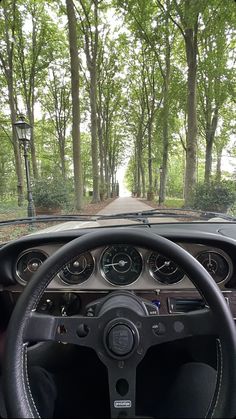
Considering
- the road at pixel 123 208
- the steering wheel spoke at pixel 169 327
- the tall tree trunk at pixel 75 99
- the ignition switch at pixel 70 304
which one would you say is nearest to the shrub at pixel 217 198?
the road at pixel 123 208

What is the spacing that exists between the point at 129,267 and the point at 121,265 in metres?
0.06

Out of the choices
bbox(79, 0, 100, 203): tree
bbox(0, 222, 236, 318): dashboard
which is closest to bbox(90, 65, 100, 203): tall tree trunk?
bbox(79, 0, 100, 203): tree

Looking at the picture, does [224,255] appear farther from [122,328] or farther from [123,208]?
[123,208]

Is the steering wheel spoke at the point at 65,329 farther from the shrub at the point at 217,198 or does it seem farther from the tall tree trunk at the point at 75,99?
the tall tree trunk at the point at 75,99

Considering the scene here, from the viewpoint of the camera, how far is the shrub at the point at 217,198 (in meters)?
12.6

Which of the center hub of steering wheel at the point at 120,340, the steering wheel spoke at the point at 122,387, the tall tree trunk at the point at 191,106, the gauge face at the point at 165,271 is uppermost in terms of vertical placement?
the tall tree trunk at the point at 191,106

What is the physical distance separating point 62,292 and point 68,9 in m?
14.0

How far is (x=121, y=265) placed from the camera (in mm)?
2158

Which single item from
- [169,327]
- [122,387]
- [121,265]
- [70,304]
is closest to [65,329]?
[122,387]

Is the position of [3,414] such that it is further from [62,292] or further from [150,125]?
[150,125]

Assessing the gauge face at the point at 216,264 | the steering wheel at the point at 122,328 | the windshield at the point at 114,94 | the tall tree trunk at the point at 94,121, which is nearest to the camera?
the steering wheel at the point at 122,328

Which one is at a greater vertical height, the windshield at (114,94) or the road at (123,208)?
the windshield at (114,94)

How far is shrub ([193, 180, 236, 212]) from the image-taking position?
12625mm

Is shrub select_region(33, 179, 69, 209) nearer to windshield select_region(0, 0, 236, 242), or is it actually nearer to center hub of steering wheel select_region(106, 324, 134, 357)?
windshield select_region(0, 0, 236, 242)
